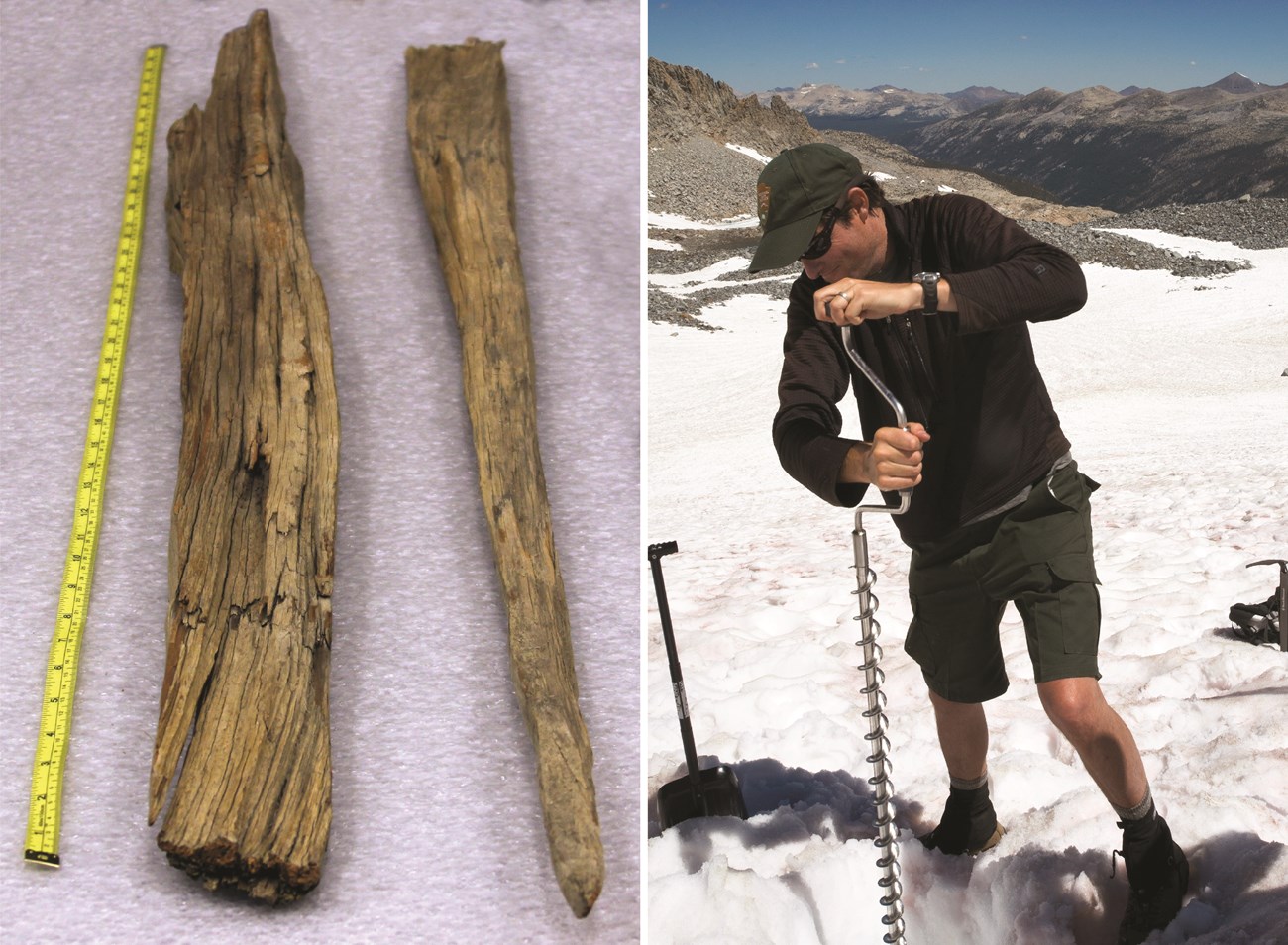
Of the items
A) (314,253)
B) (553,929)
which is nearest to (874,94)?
(314,253)

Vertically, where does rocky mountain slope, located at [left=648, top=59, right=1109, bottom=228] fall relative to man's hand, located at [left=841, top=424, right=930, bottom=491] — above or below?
above

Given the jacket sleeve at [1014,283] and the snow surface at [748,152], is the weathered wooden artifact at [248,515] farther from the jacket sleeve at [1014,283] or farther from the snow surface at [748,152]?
the snow surface at [748,152]

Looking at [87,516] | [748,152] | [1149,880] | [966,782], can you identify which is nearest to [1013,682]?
[966,782]

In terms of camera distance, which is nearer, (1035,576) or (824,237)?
(824,237)

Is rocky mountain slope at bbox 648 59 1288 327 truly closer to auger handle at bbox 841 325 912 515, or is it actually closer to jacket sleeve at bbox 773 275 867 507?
jacket sleeve at bbox 773 275 867 507

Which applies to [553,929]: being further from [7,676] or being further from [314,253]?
[314,253]

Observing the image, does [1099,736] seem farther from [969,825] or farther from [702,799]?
[702,799]

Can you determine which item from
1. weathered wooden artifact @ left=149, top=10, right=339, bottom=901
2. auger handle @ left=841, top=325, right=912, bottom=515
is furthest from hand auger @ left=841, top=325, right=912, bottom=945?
weathered wooden artifact @ left=149, top=10, right=339, bottom=901

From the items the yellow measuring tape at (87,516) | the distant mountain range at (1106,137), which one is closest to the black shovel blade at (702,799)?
the yellow measuring tape at (87,516)
